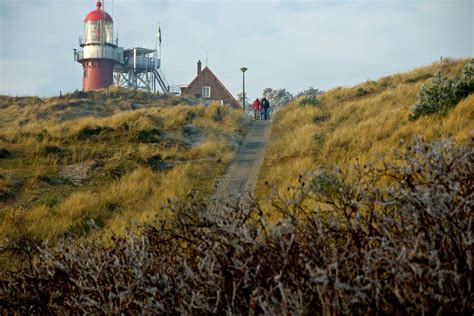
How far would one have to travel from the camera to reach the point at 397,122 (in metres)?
14.5

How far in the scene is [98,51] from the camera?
5738cm

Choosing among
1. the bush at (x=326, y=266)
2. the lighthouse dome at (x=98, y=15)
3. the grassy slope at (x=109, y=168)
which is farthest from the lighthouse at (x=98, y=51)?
the bush at (x=326, y=266)

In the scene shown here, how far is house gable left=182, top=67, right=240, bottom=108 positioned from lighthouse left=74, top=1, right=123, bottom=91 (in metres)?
9.63

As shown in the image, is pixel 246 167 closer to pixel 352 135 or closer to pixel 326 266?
pixel 352 135

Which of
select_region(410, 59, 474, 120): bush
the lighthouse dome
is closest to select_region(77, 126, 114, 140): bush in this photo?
select_region(410, 59, 474, 120): bush

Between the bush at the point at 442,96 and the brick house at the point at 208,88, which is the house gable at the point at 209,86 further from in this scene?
the bush at the point at 442,96

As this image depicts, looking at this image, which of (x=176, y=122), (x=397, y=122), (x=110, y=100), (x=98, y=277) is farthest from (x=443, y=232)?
(x=110, y=100)

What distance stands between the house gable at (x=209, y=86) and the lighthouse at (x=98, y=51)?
9.63 meters

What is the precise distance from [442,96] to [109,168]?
9.56 meters

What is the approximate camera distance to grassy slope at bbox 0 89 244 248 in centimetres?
1009

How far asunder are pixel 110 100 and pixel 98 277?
40147 millimetres

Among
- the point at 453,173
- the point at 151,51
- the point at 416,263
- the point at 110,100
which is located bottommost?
the point at 416,263

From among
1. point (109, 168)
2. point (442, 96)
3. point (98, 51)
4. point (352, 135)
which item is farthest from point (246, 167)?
point (98, 51)

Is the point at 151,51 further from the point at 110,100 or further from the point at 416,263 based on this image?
the point at 416,263
